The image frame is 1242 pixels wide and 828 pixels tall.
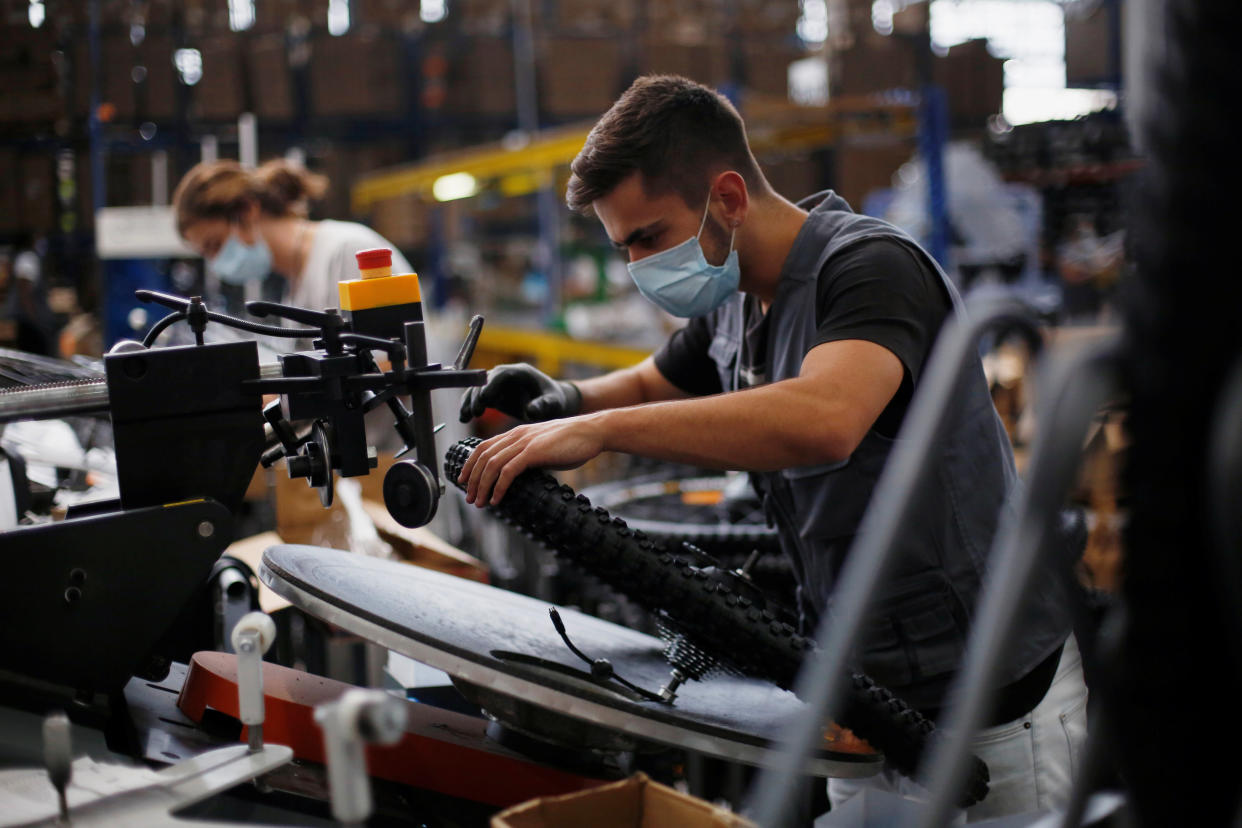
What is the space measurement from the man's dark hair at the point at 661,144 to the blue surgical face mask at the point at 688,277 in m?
0.06

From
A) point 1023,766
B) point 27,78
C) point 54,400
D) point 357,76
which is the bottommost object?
point 1023,766

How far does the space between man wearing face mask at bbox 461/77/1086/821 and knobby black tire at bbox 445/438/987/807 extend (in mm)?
77

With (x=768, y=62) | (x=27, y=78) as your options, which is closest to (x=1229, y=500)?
(x=27, y=78)

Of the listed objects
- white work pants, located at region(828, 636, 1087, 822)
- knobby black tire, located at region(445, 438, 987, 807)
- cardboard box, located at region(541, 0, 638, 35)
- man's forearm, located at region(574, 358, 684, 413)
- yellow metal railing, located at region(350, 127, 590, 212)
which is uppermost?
cardboard box, located at region(541, 0, 638, 35)

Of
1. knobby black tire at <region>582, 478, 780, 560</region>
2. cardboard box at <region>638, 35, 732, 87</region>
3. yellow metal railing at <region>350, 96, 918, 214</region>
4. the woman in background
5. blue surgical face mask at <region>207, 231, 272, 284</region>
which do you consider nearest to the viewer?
knobby black tire at <region>582, 478, 780, 560</region>

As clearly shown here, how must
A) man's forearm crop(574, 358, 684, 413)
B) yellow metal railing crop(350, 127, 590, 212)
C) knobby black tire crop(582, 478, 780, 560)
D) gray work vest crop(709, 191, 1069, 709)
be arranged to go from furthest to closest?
yellow metal railing crop(350, 127, 590, 212) < knobby black tire crop(582, 478, 780, 560) < man's forearm crop(574, 358, 684, 413) < gray work vest crop(709, 191, 1069, 709)

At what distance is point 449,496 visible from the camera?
4.18 meters

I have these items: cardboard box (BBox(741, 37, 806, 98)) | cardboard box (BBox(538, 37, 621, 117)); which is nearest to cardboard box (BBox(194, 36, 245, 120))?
cardboard box (BBox(538, 37, 621, 117))

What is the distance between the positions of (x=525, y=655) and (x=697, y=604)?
0.17 meters

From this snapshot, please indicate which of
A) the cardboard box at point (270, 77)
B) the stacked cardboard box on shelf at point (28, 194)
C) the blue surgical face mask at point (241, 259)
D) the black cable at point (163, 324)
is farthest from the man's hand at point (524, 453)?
the cardboard box at point (270, 77)

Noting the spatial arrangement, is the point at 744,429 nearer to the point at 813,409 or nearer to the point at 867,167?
the point at 813,409

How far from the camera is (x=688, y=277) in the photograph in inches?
63.2

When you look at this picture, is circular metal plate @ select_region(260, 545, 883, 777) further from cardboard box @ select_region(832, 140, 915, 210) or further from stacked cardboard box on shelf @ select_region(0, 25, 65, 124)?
cardboard box @ select_region(832, 140, 915, 210)

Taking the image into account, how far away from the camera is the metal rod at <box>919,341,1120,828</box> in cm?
63
